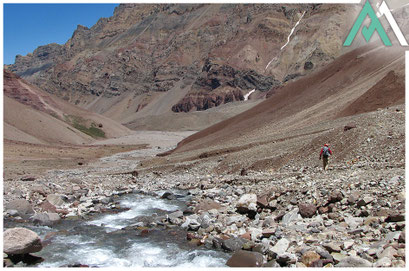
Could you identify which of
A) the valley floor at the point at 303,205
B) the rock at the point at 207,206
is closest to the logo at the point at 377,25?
the valley floor at the point at 303,205

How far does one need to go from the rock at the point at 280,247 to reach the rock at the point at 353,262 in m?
1.46

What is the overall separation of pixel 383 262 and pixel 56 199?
13582mm

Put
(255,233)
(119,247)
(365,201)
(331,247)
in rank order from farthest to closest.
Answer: (119,247) → (365,201) → (255,233) → (331,247)

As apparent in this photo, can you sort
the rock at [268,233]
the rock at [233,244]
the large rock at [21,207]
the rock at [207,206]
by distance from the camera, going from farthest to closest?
the large rock at [21,207], the rock at [207,206], the rock at [268,233], the rock at [233,244]

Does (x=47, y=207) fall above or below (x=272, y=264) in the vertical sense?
above

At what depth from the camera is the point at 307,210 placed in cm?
1116

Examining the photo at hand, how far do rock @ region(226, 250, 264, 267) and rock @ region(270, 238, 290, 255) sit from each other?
1.26 ft

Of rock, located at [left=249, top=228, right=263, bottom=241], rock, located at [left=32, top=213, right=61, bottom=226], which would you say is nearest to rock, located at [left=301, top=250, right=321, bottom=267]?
rock, located at [left=249, top=228, right=263, bottom=241]

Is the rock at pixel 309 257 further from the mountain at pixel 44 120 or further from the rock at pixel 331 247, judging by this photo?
the mountain at pixel 44 120

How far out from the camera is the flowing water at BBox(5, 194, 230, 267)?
9.71 metres

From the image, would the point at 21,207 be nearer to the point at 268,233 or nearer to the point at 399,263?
the point at 268,233

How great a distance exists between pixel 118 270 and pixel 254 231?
3.89 metres

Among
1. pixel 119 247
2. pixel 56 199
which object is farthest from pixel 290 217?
pixel 56 199

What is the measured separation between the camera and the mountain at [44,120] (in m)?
65.1
